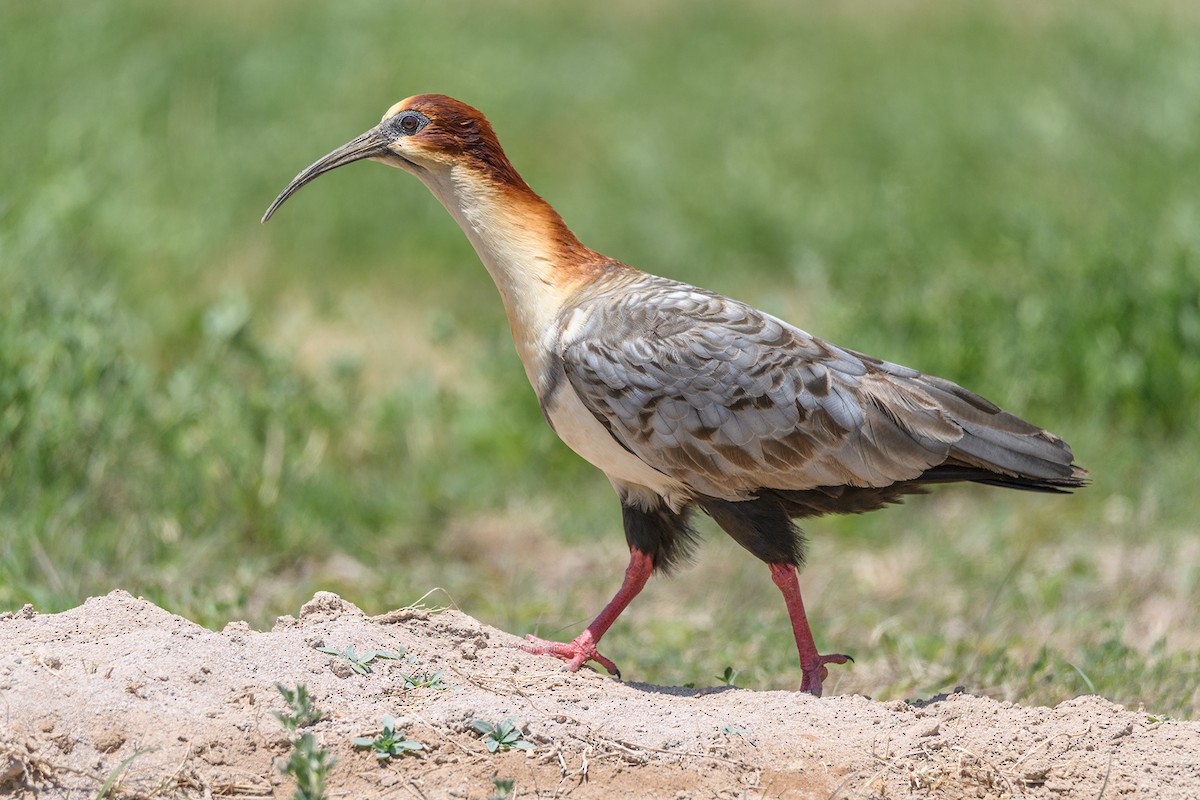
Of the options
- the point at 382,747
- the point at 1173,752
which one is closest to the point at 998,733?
the point at 1173,752

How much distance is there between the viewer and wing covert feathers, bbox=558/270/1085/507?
14.8 ft

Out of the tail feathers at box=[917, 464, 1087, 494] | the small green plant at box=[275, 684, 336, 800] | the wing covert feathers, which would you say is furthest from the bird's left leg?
the small green plant at box=[275, 684, 336, 800]

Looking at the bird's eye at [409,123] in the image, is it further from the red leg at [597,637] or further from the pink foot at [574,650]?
the pink foot at [574,650]

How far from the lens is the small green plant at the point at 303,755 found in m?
2.97

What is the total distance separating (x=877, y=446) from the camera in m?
4.51

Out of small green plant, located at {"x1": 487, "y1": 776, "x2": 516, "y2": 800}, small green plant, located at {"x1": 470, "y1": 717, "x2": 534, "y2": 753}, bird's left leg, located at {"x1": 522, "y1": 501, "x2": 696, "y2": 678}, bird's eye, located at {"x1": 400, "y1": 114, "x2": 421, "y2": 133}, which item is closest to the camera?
small green plant, located at {"x1": 487, "y1": 776, "x2": 516, "y2": 800}

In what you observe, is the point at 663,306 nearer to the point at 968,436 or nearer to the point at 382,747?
the point at 968,436

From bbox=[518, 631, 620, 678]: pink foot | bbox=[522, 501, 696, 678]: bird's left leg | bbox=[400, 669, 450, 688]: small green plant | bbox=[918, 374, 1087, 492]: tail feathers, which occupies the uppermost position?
bbox=[918, 374, 1087, 492]: tail feathers

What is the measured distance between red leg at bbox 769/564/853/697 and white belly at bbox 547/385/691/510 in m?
0.39


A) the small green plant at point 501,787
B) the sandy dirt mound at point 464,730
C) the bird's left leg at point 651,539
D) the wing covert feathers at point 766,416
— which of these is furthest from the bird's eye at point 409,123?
the small green plant at point 501,787

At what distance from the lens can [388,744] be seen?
3477mm

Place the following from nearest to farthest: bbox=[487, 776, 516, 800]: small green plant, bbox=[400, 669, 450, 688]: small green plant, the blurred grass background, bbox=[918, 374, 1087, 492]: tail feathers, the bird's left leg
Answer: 1. bbox=[487, 776, 516, 800]: small green plant
2. bbox=[400, 669, 450, 688]: small green plant
3. bbox=[918, 374, 1087, 492]: tail feathers
4. the bird's left leg
5. the blurred grass background

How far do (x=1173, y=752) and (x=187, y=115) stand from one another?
31.8 ft

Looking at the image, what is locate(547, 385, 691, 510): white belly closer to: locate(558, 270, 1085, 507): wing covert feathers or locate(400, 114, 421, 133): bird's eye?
locate(558, 270, 1085, 507): wing covert feathers
